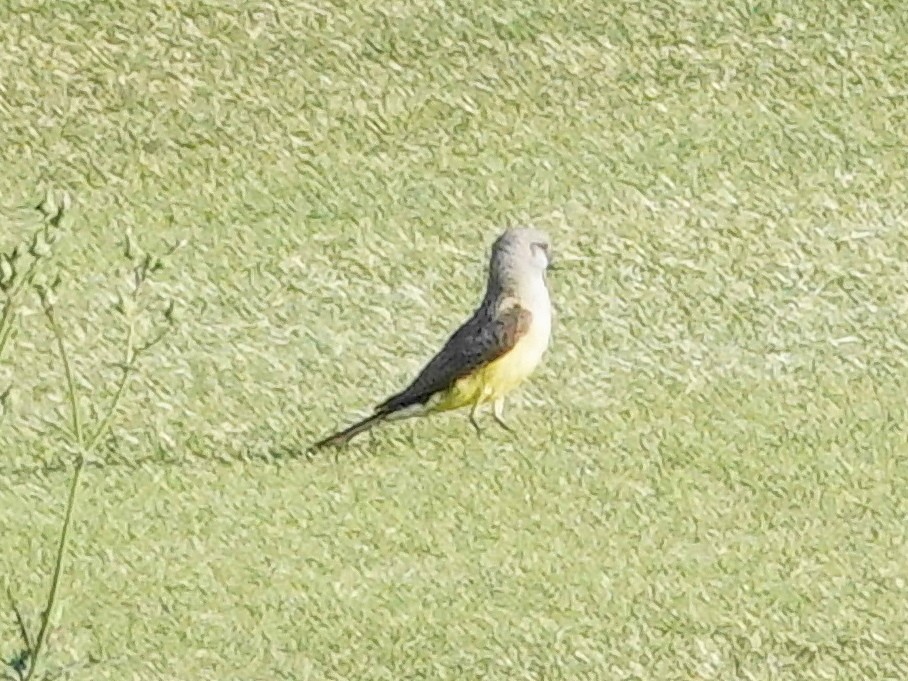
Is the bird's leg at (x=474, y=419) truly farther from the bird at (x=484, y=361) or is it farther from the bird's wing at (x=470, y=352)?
the bird's wing at (x=470, y=352)

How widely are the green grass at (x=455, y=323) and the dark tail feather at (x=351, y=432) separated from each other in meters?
0.08

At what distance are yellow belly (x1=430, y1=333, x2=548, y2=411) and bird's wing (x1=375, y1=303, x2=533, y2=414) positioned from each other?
0.06ft

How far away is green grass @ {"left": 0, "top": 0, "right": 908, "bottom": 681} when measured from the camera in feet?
17.0

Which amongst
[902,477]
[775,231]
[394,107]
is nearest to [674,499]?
[902,477]

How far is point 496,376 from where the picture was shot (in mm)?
5988

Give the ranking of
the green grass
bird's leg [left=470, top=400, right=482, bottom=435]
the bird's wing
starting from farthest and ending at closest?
bird's leg [left=470, top=400, right=482, bottom=435] < the bird's wing < the green grass

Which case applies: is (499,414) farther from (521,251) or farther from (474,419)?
(521,251)

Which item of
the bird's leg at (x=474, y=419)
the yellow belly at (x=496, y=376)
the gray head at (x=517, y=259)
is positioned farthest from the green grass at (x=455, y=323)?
the gray head at (x=517, y=259)

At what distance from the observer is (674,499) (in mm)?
5832

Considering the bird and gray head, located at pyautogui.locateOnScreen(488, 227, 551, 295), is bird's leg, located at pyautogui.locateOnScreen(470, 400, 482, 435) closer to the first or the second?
the bird

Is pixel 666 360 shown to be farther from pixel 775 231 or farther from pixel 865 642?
pixel 865 642

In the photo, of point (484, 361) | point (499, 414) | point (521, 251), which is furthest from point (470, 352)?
point (521, 251)

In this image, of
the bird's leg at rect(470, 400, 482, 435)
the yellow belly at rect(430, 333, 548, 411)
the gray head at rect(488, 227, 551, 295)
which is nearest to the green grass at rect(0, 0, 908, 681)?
the bird's leg at rect(470, 400, 482, 435)

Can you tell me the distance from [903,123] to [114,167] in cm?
278
